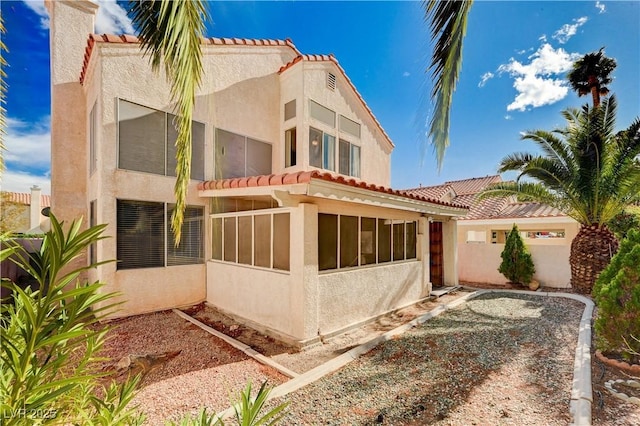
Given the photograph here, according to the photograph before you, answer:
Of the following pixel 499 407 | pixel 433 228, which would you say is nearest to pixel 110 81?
pixel 499 407

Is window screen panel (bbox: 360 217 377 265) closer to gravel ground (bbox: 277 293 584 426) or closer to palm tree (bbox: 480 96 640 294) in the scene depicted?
gravel ground (bbox: 277 293 584 426)

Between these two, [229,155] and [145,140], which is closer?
[145,140]

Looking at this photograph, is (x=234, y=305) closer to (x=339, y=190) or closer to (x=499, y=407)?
(x=339, y=190)

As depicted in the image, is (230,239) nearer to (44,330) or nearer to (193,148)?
(193,148)

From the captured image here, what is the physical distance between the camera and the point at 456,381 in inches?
224

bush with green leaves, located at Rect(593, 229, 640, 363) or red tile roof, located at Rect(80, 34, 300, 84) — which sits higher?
red tile roof, located at Rect(80, 34, 300, 84)

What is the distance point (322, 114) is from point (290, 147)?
8.00ft

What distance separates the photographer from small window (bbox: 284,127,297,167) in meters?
13.8

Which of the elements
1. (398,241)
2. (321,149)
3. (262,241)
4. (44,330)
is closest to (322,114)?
(321,149)

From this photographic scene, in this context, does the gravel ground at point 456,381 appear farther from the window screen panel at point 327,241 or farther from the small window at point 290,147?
the small window at point 290,147

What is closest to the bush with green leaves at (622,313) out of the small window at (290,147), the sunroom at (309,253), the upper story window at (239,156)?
the sunroom at (309,253)

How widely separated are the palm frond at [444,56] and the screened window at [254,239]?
4528 millimetres

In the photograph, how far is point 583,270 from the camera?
13.3 meters

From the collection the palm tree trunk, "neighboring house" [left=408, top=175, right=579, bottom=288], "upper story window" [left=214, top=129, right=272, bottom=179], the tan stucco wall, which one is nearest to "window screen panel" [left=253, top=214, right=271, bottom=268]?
"upper story window" [left=214, top=129, right=272, bottom=179]
